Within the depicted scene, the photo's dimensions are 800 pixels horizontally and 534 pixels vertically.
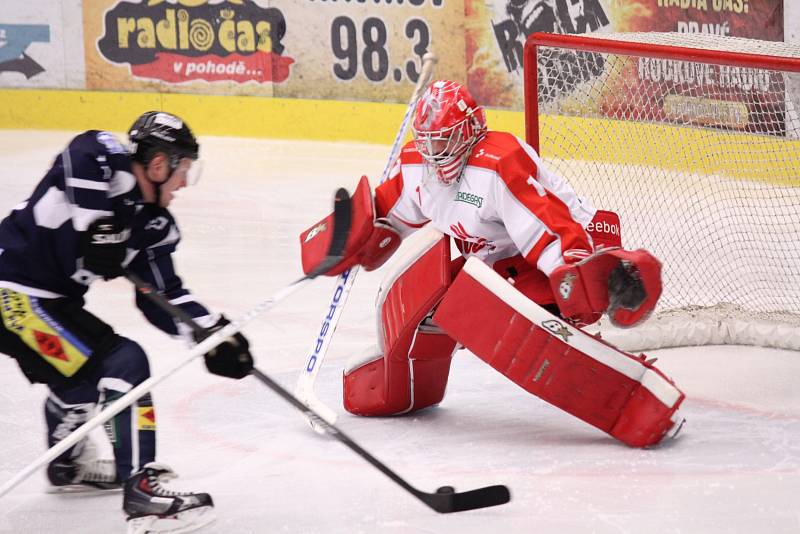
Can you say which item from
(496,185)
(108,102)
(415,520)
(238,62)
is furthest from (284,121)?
(415,520)

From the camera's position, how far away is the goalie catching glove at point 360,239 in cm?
297

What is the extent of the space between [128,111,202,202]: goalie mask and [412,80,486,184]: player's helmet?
629 millimetres

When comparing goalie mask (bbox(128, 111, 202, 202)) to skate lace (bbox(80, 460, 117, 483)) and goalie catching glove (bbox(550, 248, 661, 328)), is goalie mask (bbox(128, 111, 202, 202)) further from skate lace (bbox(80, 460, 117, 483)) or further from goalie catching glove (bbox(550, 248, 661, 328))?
goalie catching glove (bbox(550, 248, 661, 328))

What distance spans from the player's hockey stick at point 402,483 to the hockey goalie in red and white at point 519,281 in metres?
0.43

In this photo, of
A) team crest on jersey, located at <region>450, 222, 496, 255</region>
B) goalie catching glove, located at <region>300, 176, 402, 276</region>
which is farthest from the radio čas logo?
team crest on jersey, located at <region>450, 222, 496, 255</region>

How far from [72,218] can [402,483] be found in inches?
32.5

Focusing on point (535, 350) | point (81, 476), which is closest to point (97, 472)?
point (81, 476)

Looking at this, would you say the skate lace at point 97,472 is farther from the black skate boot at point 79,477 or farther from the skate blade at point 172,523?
the skate blade at point 172,523

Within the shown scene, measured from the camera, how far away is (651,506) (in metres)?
2.35

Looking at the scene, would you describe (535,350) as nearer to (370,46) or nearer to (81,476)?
(81,476)

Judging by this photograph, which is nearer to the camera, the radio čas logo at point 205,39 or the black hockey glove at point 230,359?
the black hockey glove at point 230,359

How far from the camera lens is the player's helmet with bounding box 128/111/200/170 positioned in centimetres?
223

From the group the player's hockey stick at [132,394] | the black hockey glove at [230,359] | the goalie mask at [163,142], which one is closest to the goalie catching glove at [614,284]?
the player's hockey stick at [132,394]

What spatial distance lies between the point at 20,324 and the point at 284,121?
529 centimetres
